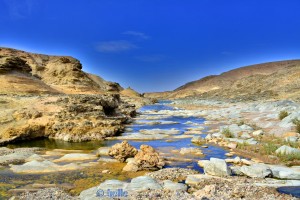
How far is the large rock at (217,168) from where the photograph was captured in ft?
29.7

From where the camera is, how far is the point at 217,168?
30.1 ft

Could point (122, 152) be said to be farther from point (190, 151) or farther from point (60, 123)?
point (60, 123)

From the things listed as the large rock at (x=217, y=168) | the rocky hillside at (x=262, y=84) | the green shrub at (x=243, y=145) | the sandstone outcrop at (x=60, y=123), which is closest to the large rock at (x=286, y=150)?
the green shrub at (x=243, y=145)

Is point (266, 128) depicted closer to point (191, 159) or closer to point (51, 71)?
point (191, 159)

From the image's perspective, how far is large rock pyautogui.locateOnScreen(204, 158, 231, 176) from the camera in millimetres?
9062

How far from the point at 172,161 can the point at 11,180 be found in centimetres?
556

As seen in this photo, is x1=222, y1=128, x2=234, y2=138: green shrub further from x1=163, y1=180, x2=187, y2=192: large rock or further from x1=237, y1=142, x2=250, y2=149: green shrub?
x1=163, y1=180, x2=187, y2=192: large rock

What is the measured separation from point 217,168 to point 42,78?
199 feet

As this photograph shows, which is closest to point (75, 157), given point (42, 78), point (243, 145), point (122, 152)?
point (122, 152)

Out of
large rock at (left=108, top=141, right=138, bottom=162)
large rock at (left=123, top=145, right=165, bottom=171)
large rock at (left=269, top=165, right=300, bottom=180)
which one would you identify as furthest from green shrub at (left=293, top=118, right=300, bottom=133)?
large rock at (left=108, top=141, right=138, bottom=162)

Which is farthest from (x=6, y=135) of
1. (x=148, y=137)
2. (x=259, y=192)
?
(x=259, y=192)

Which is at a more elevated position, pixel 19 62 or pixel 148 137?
pixel 19 62

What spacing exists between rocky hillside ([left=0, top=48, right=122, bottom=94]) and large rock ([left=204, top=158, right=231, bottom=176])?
24301mm

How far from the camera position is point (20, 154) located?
40.8 ft
